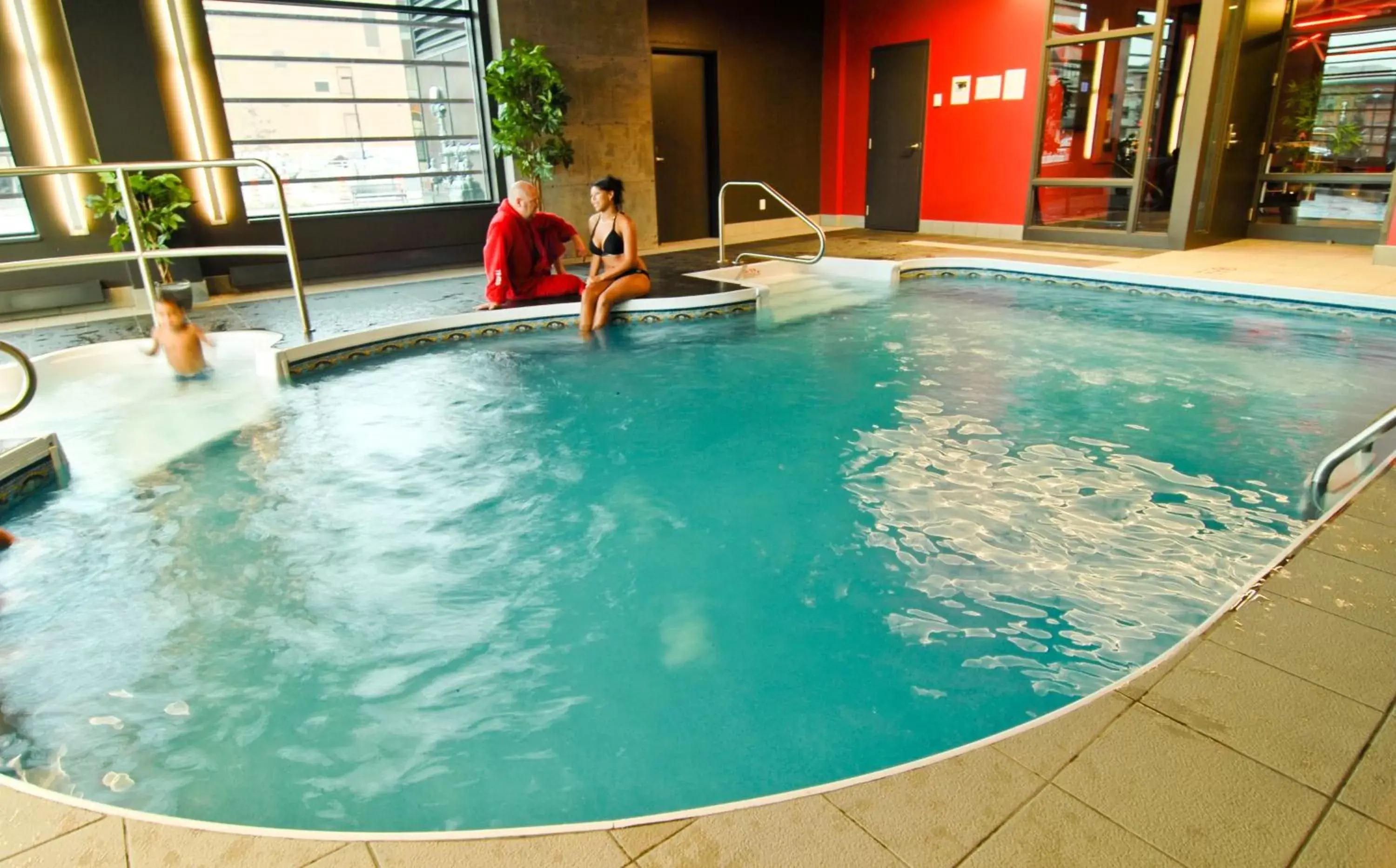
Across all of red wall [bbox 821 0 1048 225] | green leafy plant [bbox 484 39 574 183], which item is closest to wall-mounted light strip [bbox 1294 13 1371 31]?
red wall [bbox 821 0 1048 225]

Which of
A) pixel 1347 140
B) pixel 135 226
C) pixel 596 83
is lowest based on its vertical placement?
pixel 135 226

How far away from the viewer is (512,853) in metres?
1.23

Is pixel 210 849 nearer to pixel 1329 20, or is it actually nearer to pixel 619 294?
pixel 619 294

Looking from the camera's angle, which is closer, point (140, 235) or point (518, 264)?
point (140, 235)

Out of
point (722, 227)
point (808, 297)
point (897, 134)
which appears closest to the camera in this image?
point (808, 297)

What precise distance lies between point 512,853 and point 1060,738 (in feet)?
3.30

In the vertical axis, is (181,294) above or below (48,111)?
below

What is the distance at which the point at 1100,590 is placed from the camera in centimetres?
224

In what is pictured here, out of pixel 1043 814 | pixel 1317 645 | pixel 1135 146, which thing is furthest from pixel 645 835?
pixel 1135 146

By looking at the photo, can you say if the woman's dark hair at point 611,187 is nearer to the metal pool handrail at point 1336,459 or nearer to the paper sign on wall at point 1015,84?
the metal pool handrail at point 1336,459

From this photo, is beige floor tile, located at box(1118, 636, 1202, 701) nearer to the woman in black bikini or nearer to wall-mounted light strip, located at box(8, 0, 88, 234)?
the woman in black bikini

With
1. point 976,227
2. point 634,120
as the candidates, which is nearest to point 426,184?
point 634,120

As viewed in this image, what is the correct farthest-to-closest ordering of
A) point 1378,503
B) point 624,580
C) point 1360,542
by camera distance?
point 624,580, point 1378,503, point 1360,542

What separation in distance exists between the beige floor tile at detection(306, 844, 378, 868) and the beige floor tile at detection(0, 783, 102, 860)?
454mm
